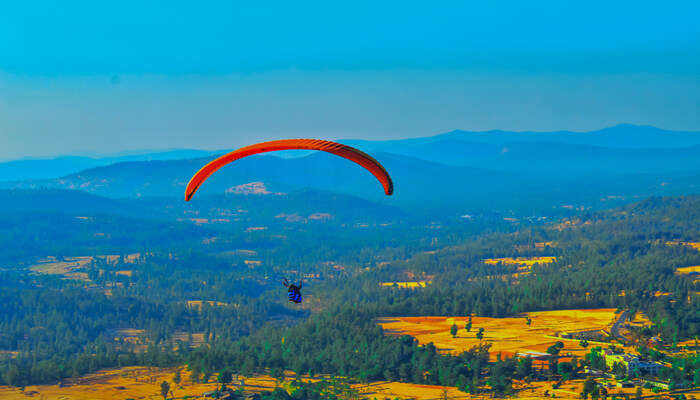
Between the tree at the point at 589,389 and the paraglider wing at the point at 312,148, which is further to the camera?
the tree at the point at 589,389

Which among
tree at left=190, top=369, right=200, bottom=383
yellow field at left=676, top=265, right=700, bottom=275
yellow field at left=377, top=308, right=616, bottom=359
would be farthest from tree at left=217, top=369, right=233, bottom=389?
yellow field at left=676, top=265, right=700, bottom=275

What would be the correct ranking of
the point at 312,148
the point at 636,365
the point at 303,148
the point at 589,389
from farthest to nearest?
the point at 636,365 < the point at 589,389 < the point at 303,148 < the point at 312,148

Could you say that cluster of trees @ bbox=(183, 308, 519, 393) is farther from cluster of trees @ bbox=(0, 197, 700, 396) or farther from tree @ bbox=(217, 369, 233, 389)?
tree @ bbox=(217, 369, 233, 389)

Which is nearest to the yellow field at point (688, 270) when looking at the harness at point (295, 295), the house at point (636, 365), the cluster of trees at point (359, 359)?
the cluster of trees at point (359, 359)

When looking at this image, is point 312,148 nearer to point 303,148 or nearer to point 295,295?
point 303,148

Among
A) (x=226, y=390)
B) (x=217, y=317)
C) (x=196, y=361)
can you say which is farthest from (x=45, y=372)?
(x=217, y=317)

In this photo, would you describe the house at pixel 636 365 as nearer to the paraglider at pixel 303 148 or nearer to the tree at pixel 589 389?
the tree at pixel 589 389

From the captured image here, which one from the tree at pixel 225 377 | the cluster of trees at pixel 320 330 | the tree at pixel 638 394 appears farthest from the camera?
the cluster of trees at pixel 320 330

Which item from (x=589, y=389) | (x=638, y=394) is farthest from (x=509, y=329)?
(x=638, y=394)
